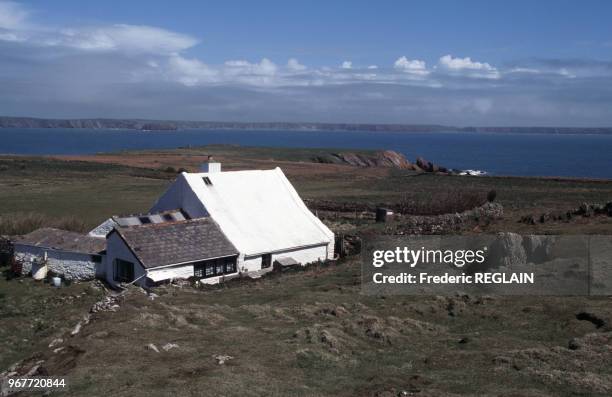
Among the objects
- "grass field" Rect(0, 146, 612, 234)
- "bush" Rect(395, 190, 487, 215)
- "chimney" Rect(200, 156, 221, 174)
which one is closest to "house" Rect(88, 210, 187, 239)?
"chimney" Rect(200, 156, 221, 174)

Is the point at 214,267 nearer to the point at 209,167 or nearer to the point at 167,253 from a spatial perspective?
the point at 167,253

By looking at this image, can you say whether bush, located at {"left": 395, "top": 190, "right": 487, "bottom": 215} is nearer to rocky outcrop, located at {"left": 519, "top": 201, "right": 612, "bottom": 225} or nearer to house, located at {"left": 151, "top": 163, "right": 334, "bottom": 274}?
rocky outcrop, located at {"left": 519, "top": 201, "right": 612, "bottom": 225}

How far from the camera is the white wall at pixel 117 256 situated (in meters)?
26.4

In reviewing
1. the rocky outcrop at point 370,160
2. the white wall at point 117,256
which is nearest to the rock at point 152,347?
the white wall at point 117,256

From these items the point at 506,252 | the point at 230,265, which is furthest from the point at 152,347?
the point at 506,252

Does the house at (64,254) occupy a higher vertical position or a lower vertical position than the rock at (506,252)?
lower

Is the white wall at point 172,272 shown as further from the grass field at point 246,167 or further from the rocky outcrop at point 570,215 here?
the rocky outcrop at point 570,215

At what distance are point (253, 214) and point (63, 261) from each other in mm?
9280

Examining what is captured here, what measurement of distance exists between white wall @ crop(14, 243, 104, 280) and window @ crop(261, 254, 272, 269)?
7.29 meters

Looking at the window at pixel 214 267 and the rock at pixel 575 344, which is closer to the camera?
the rock at pixel 575 344

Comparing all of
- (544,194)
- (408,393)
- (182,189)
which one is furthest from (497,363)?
(544,194)

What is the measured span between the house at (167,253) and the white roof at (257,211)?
3.69 feet

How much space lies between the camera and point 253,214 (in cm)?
3241

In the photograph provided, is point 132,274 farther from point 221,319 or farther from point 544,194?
point 544,194
